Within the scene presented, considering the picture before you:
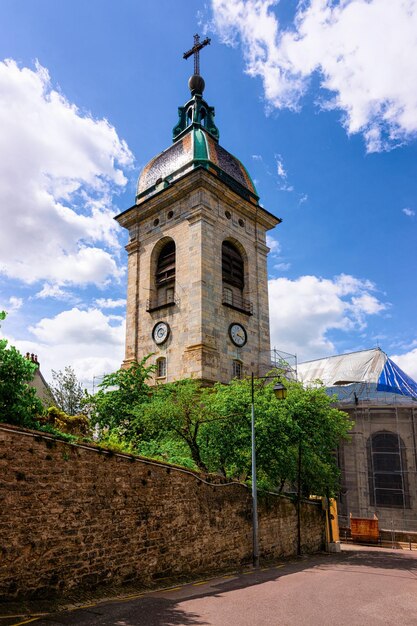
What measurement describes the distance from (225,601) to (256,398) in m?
9.82

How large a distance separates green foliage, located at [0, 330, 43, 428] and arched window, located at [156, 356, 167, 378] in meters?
17.1

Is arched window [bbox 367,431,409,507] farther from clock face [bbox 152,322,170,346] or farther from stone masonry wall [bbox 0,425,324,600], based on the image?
stone masonry wall [bbox 0,425,324,600]

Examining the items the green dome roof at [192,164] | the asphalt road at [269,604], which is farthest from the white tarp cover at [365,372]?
the asphalt road at [269,604]

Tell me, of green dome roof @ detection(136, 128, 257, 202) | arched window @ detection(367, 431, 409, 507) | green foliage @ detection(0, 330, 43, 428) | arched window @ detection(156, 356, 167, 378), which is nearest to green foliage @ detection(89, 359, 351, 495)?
arched window @ detection(156, 356, 167, 378)

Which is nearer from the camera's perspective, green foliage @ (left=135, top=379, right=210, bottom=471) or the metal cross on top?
green foliage @ (left=135, top=379, right=210, bottom=471)

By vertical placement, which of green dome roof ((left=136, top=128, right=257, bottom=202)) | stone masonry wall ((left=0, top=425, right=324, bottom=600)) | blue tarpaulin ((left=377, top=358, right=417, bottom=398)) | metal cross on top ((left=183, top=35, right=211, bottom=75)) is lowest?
stone masonry wall ((left=0, top=425, right=324, bottom=600))

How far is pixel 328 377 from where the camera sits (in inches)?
1592

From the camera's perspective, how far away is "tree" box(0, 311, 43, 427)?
34.3ft

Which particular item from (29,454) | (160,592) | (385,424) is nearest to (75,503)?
(29,454)

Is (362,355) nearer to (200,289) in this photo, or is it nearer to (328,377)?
(328,377)

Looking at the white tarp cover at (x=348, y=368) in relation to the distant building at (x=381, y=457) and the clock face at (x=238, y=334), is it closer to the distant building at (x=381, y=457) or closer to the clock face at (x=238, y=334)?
the distant building at (x=381, y=457)

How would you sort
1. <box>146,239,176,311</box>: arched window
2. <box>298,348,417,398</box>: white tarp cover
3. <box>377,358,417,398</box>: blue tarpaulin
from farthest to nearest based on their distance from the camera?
1. <box>298,348,417,398</box>: white tarp cover
2. <box>377,358,417,398</box>: blue tarpaulin
3. <box>146,239,176,311</box>: arched window

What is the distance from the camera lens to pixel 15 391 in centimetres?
1070

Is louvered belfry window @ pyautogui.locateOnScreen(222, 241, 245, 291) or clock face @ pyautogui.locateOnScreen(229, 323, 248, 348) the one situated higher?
louvered belfry window @ pyautogui.locateOnScreen(222, 241, 245, 291)
